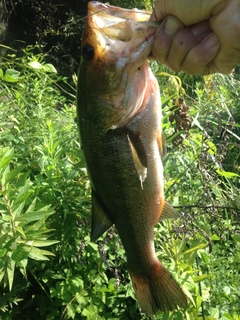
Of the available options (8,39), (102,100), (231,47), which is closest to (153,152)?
(102,100)

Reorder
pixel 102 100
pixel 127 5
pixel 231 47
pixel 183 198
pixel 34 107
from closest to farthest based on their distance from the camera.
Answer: pixel 231 47 < pixel 102 100 < pixel 183 198 < pixel 34 107 < pixel 127 5

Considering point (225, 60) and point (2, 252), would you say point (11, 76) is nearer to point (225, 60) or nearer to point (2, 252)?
point (2, 252)

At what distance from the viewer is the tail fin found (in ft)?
7.02

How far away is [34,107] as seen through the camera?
3275mm

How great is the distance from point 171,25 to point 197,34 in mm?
125

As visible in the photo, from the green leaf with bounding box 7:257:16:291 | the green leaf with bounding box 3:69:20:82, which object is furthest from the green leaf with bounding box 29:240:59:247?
the green leaf with bounding box 3:69:20:82

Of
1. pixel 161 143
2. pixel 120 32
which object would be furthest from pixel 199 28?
pixel 161 143

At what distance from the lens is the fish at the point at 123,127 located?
1.65 m

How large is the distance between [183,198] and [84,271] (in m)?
0.78

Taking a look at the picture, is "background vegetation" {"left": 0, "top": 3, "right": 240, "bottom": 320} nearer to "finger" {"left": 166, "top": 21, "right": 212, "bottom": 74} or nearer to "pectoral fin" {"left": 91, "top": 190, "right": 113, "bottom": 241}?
"pectoral fin" {"left": 91, "top": 190, "right": 113, "bottom": 241}

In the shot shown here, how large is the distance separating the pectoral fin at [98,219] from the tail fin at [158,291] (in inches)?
13.4

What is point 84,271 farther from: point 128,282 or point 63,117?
point 63,117

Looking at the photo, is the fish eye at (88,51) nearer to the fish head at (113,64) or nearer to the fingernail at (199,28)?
the fish head at (113,64)

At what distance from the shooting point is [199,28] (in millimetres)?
1677
